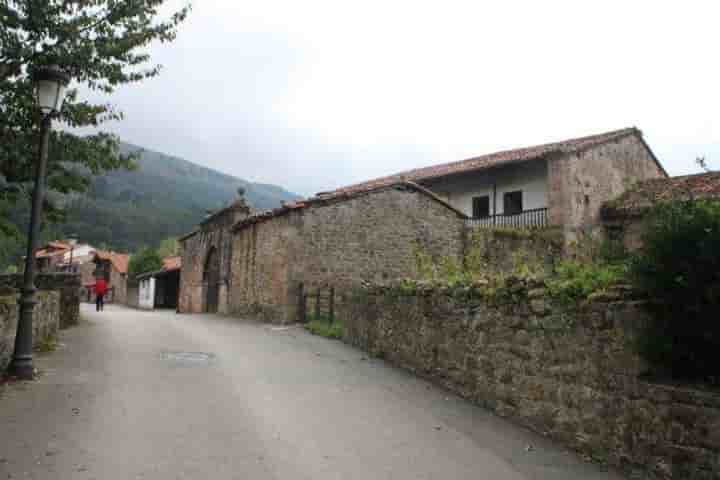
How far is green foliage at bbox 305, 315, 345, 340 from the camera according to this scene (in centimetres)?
1291

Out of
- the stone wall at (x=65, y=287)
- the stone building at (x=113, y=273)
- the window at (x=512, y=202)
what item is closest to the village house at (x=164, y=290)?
the stone building at (x=113, y=273)

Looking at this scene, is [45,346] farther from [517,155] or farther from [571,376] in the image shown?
[517,155]

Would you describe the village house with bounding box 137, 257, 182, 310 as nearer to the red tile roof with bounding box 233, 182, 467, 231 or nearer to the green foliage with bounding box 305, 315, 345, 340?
the red tile roof with bounding box 233, 182, 467, 231

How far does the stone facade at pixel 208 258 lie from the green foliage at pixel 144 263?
22876 millimetres

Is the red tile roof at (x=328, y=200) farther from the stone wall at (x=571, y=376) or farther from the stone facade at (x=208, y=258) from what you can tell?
the stone wall at (x=571, y=376)

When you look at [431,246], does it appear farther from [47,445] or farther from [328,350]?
[47,445]

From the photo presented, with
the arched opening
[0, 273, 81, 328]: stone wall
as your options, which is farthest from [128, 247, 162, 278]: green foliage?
[0, 273, 81, 328]: stone wall

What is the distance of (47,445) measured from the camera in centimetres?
501

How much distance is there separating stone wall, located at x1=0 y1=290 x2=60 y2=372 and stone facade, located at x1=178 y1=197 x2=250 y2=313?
10.3 m

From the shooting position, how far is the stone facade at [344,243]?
53.7 feet

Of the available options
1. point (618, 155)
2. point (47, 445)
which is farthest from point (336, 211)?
point (618, 155)

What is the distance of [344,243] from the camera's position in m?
16.9

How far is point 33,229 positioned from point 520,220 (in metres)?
19.4

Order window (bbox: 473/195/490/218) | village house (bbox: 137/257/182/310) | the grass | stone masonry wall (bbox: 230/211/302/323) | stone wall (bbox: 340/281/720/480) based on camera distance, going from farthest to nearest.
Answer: village house (bbox: 137/257/182/310)
window (bbox: 473/195/490/218)
stone masonry wall (bbox: 230/211/302/323)
the grass
stone wall (bbox: 340/281/720/480)
